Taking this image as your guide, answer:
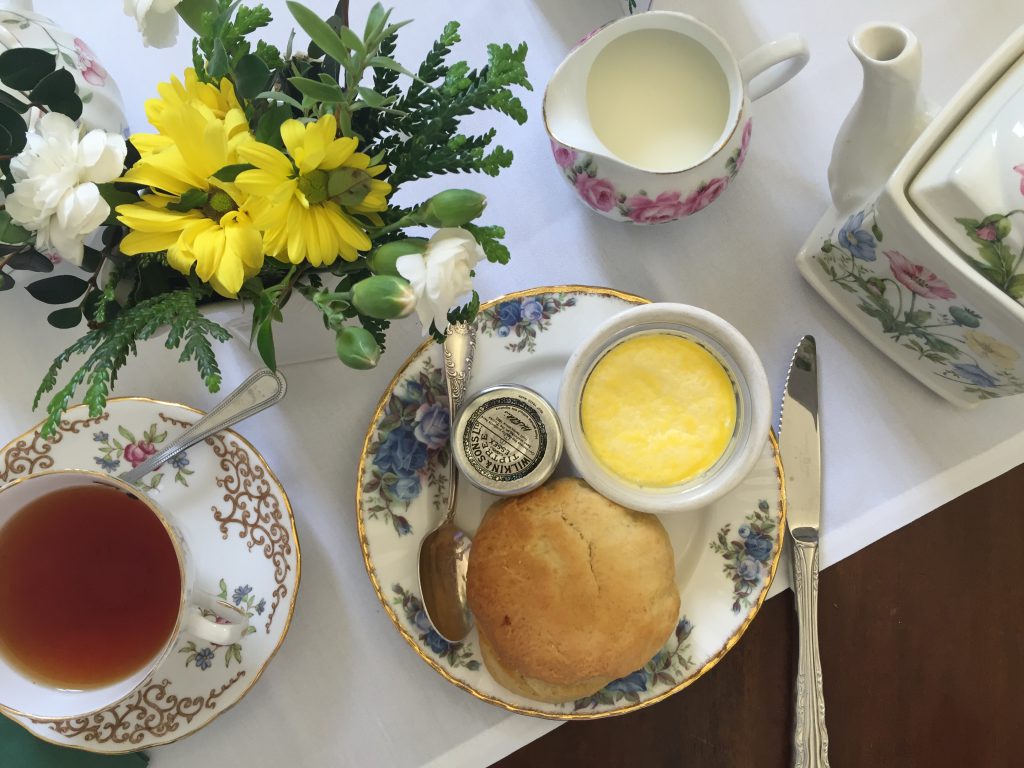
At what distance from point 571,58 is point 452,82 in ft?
0.85

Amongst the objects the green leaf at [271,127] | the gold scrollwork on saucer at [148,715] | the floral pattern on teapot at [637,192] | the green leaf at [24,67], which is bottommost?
the gold scrollwork on saucer at [148,715]

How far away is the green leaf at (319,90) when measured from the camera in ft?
1.42

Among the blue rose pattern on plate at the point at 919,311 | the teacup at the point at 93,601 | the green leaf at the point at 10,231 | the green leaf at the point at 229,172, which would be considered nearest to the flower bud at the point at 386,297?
the green leaf at the point at 229,172

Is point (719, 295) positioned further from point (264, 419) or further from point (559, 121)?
point (264, 419)

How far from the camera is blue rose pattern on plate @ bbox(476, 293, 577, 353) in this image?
0.79m

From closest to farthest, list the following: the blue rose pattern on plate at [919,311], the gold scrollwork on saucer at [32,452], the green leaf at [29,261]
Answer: the green leaf at [29,261]
the blue rose pattern on plate at [919,311]
the gold scrollwork on saucer at [32,452]

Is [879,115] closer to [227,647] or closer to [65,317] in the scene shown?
[65,317]

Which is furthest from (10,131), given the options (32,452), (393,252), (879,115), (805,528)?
(805,528)

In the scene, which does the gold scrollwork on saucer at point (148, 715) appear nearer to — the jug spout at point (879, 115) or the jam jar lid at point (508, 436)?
the jam jar lid at point (508, 436)

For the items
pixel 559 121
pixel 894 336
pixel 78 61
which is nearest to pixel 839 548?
pixel 894 336

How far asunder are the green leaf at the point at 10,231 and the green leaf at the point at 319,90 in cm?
20

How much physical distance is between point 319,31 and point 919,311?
1.92ft

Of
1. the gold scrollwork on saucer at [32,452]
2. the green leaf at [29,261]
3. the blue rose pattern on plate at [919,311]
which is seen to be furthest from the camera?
the gold scrollwork on saucer at [32,452]

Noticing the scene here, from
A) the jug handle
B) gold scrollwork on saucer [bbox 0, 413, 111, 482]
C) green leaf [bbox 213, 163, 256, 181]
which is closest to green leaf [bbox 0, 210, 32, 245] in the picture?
green leaf [bbox 213, 163, 256, 181]
